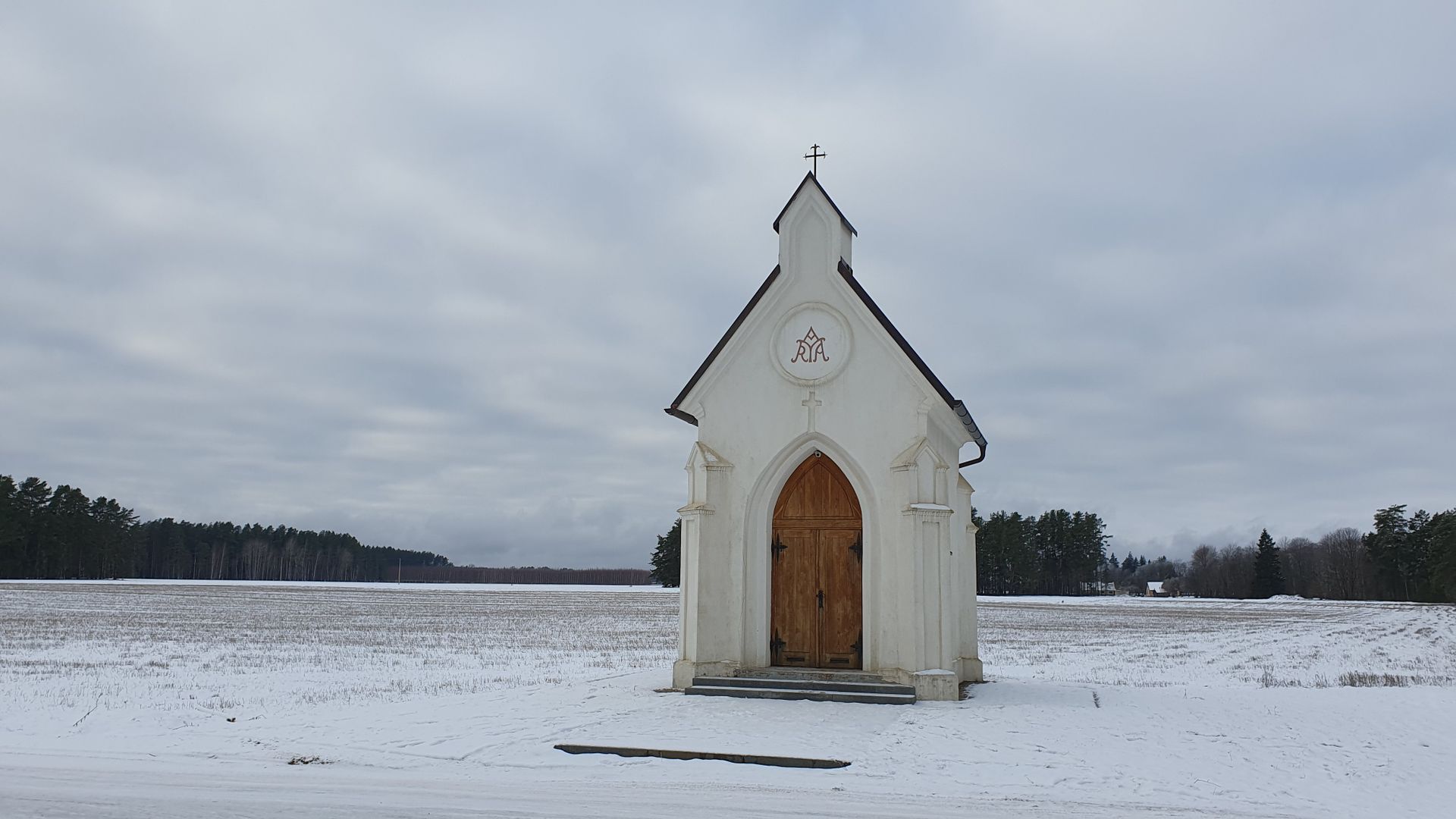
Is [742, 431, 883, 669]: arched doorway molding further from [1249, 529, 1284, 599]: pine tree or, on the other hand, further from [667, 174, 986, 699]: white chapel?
[1249, 529, 1284, 599]: pine tree

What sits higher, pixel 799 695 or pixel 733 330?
pixel 733 330

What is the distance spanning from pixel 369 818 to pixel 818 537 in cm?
915

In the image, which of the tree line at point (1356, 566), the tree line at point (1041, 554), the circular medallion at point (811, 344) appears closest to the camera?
the circular medallion at point (811, 344)

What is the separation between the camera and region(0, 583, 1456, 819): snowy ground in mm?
8695

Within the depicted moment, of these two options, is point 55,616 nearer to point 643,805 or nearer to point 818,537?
point 818,537

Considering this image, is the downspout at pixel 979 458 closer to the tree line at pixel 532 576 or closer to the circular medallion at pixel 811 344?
the circular medallion at pixel 811 344

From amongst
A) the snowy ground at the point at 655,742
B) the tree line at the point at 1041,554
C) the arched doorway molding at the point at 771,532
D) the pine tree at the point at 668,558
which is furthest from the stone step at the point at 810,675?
the tree line at the point at 1041,554

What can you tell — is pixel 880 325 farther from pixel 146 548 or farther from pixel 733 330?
pixel 146 548

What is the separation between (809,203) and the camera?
16328 millimetres

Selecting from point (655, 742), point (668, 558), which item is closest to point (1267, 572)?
point (668, 558)

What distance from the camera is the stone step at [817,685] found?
14.0 m

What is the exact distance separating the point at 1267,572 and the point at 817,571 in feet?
380

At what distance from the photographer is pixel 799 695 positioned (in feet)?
45.9

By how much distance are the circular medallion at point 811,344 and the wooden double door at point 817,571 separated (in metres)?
1.40
